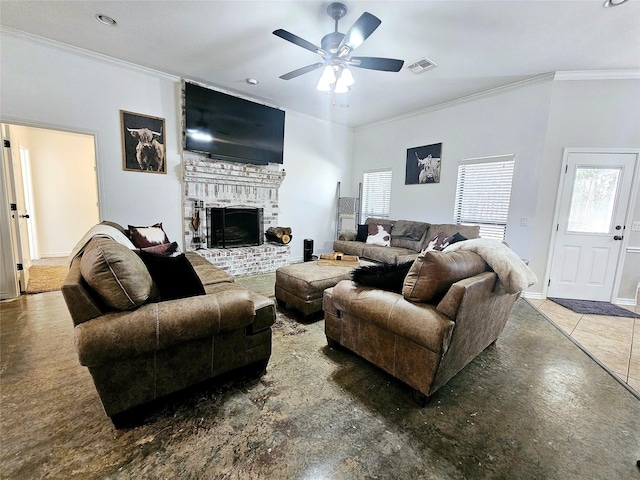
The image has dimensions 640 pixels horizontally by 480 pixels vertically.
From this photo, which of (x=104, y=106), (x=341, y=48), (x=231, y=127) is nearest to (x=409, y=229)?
(x=341, y=48)

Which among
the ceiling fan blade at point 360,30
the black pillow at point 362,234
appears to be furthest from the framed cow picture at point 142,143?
the black pillow at point 362,234

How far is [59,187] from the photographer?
17.4ft

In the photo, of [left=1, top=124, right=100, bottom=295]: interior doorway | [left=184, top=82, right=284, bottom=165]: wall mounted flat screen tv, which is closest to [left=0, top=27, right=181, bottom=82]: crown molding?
[left=184, top=82, right=284, bottom=165]: wall mounted flat screen tv

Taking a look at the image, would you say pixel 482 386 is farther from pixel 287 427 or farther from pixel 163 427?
pixel 163 427

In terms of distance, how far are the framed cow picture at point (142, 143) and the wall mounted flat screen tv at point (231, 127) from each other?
375mm

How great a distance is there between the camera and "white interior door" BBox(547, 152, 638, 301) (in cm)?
354

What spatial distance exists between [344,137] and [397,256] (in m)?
3.26

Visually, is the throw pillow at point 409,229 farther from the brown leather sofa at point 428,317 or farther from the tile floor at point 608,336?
the brown leather sofa at point 428,317

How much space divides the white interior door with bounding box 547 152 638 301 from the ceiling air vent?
2.19 metres

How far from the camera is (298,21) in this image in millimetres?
2600

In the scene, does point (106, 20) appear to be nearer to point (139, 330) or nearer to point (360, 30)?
point (360, 30)

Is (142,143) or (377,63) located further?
(142,143)

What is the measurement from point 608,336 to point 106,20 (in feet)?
19.5

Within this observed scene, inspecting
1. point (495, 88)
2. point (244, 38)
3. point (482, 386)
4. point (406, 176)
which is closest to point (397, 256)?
point (406, 176)
